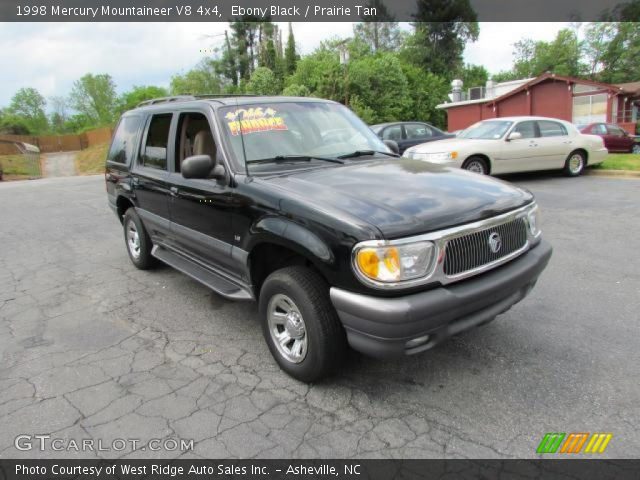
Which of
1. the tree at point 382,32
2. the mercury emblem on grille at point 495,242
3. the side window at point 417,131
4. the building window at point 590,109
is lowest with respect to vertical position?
the mercury emblem on grille at point 495,242

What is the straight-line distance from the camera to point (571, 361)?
130 inches

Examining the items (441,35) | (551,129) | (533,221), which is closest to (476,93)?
(441,35)

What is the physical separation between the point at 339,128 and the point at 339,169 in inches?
34.3

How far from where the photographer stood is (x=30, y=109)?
88750mm

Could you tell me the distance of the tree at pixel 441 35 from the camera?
169ft

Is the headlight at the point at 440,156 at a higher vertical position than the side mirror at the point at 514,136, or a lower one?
lower

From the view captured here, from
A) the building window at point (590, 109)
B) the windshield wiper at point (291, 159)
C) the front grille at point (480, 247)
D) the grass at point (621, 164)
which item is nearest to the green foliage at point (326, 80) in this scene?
A: the building window at point (590, 109)

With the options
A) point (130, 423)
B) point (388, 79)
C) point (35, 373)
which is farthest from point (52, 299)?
point (388, 79)

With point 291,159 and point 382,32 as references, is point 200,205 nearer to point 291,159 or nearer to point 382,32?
point 291,159

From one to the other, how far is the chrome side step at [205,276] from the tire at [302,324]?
342mm

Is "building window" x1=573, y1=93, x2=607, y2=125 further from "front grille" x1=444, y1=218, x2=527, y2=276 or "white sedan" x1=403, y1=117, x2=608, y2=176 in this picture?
"front grille" x1=444, y1=218, x2=527, y2=276

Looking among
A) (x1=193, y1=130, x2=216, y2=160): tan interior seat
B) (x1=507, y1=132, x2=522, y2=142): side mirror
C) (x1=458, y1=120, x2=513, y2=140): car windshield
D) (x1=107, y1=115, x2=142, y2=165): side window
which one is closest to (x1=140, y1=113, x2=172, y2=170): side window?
(x1=107, y1=115, x2=142, y2=165): side window

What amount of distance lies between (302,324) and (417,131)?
12.8m

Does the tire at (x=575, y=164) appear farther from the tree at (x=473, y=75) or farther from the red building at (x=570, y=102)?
the tree at (x=473, y=75)
